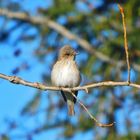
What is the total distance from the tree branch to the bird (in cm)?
347

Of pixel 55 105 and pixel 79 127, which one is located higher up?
pixel 55 105

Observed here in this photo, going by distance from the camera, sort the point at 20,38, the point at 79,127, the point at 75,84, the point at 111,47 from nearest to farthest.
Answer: the point at 75,84, the point at 79,127, the point at 111,47, the point at 20,38

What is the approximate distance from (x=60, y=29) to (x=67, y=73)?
17.2 feet

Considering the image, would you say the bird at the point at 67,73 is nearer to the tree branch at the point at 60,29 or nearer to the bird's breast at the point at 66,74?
the bird's breast at the point at 66,74

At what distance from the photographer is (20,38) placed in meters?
12.9

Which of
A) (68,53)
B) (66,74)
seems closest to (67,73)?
(66,74)

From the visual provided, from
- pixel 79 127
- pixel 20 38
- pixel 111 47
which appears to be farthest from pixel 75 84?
pixel 20 38

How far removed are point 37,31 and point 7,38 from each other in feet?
2.49

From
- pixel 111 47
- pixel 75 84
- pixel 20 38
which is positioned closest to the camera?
pixel 75 84

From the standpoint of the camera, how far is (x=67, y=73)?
8359 mm

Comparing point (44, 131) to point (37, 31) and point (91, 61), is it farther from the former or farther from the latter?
point (37, 31)

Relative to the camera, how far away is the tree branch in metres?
12.2

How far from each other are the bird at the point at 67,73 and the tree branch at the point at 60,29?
3471mm

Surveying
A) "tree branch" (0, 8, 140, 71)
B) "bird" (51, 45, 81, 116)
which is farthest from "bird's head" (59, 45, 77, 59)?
"tree branch" (0, 8, 140, 71)
